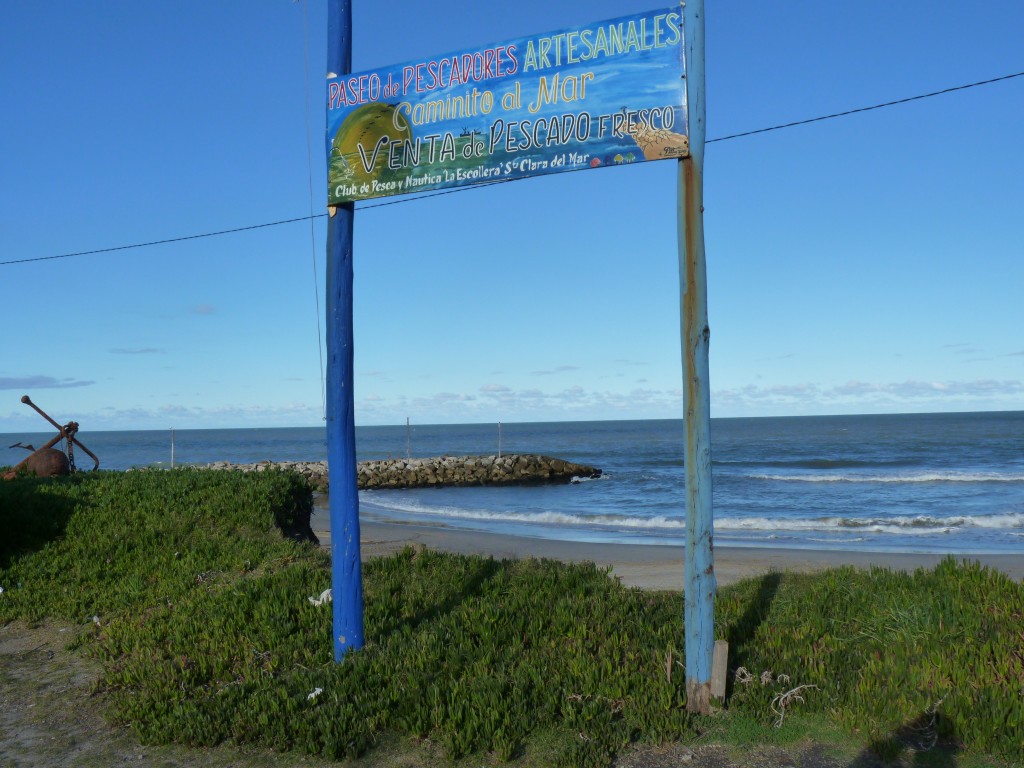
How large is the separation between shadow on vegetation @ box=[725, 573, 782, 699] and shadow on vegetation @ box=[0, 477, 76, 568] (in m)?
8.11

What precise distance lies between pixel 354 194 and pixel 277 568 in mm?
4238

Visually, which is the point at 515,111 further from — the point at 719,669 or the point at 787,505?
the point at 787,505

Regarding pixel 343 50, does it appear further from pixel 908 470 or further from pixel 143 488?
pixel 908 470

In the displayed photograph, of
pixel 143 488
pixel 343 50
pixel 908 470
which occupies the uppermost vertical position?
pixel 343 50

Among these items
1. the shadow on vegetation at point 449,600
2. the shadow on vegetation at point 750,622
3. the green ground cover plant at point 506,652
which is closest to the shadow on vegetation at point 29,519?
the green ground cover plant at point 506,652

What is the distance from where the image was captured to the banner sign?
544cm

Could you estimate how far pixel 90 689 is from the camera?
6.24m

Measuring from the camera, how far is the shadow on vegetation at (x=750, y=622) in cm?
575

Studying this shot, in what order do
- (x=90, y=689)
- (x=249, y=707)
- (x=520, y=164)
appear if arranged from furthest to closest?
(x=90, y=689) < (x=520, y=164) < (x=249, y=707)

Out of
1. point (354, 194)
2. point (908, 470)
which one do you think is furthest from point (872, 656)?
point (908, 470)

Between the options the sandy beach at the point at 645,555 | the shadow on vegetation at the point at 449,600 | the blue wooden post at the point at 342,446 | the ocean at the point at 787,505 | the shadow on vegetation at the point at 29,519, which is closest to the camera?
the blue wooden post at the point at 342,446

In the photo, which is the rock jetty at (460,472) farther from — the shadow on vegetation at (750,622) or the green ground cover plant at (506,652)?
the shadow on vegetation at (750,622)

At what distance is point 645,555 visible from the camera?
15391mm

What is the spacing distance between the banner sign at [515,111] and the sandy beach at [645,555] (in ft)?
17.8
